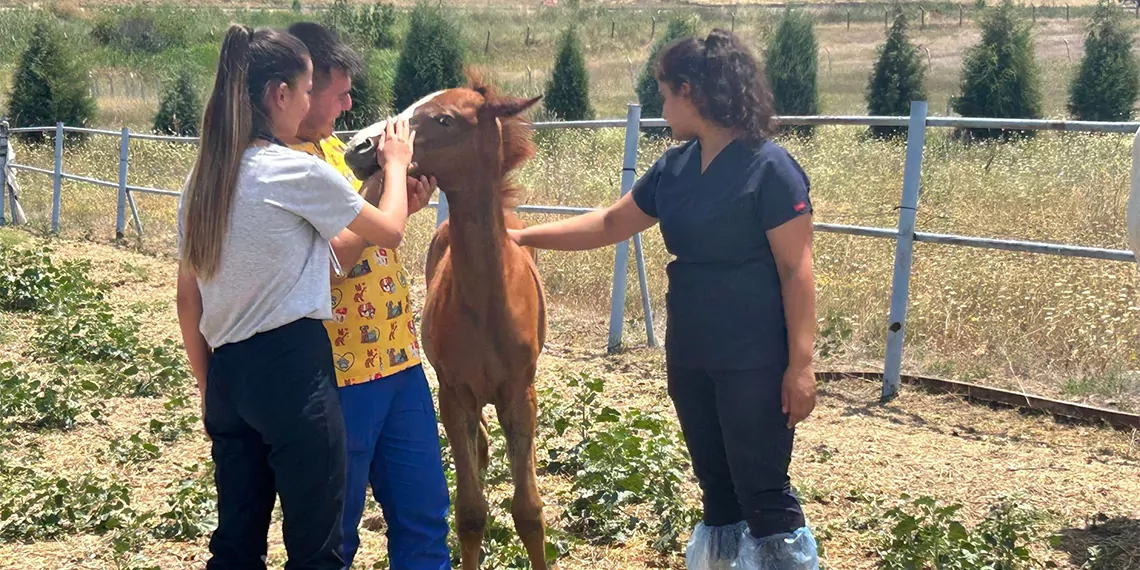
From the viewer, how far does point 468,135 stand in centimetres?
331

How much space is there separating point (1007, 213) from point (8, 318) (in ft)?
27.5

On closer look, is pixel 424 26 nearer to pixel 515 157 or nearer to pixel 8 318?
pixel 8 318

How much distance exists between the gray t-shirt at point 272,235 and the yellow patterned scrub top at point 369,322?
14.4 inches

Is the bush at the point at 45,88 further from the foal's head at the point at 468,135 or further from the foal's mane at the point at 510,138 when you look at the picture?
the foal's head at the point at 468,135

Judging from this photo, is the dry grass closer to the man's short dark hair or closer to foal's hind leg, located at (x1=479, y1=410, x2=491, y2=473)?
foal's hind leg, located at (x1=479, y1=410, x2=491, y2=473)

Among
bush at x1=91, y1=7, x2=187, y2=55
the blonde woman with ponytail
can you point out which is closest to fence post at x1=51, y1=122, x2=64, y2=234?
the blonde woman with ponytail

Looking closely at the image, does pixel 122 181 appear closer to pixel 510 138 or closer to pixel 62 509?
pixel 62 509

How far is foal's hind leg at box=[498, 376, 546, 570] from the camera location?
356 centimetres

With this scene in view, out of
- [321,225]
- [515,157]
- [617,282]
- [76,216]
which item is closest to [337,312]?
[321,225]

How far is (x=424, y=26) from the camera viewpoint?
77.4 feet

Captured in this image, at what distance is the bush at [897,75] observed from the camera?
64.2ft

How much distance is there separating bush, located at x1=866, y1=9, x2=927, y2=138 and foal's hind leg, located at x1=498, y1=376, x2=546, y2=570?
17.6 metres

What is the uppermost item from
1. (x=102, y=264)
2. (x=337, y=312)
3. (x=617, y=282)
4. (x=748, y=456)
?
(x=337, y=312)

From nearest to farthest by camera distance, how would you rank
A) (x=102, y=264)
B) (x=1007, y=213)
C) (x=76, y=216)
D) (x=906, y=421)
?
(x=906, y=421) → (x=1007, y=213) → (x=102, y=264) → (x=76, y=216)
